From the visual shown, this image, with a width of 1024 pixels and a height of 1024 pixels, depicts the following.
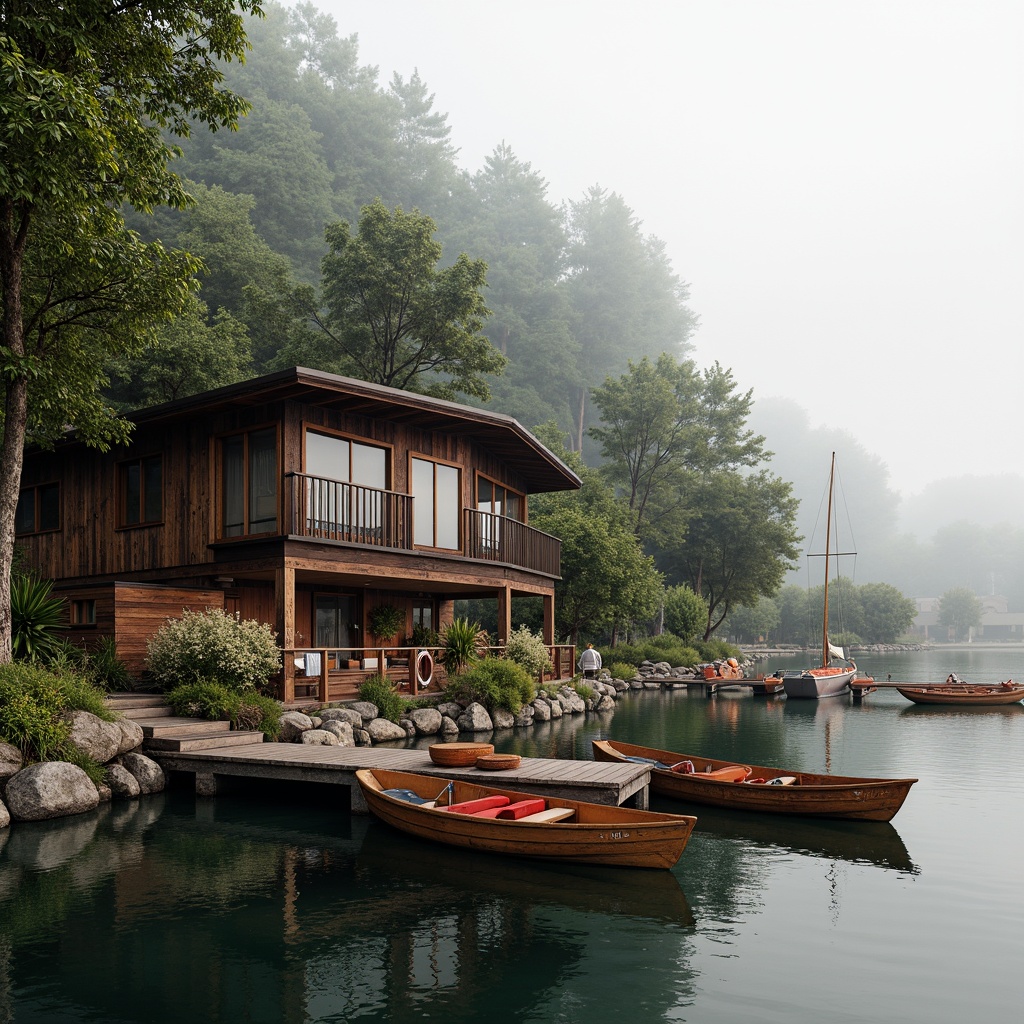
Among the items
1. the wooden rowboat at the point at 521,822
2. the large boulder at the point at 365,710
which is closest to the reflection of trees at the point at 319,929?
the wooden rowboat at the point at 521,822

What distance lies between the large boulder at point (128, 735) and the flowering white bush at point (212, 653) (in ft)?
7.05

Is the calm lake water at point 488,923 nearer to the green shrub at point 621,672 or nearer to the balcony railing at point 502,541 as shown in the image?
the balcony railing at point 502,541

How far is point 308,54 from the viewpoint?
73.5 metres

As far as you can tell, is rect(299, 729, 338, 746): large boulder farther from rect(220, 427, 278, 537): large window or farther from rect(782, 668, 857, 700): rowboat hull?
rect(782, 668, 857, 700): rowboat hull

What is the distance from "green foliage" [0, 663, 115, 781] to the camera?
1208 centimetres

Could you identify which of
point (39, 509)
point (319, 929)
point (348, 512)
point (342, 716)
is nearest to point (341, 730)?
point (342, 716)

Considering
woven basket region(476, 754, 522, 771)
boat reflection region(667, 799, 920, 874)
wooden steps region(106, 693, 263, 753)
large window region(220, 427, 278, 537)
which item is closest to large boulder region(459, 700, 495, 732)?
large window region(220, 427, 278, 537)

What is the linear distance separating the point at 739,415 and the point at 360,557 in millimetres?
43370

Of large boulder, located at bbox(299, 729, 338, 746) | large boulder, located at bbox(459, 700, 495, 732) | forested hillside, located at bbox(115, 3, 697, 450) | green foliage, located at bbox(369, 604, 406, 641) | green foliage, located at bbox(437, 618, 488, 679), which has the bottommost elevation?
large boulder, located at bbox(459, 700, 495, 732)

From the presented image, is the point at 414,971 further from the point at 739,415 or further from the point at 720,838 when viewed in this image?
the point at 739,415

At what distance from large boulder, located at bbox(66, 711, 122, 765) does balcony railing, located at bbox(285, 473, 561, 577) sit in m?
5.89

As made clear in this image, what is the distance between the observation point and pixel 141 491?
837 inches

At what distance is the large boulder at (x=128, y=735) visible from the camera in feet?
44.1

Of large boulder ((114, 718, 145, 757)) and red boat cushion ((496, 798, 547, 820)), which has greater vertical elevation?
large boulder ((114, 718, 145, 757))
